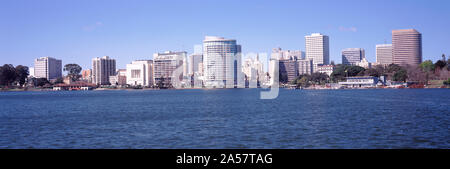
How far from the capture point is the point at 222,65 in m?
190

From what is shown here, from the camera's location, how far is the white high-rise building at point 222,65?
186 m

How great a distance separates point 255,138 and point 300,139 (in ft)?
6.47

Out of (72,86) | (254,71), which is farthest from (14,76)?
(254,71)

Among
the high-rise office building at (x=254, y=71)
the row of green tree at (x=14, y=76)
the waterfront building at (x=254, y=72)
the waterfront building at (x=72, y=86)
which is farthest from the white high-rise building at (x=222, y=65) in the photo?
the row of green tree at (x=14, y=76)

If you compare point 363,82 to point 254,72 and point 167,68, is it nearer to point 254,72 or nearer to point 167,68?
point 254,72

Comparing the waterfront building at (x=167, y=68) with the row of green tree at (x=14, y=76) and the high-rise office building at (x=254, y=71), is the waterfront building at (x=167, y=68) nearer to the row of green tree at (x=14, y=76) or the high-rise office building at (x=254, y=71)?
the high-rise office building at (x=254, y=71)

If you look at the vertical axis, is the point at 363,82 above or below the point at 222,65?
below

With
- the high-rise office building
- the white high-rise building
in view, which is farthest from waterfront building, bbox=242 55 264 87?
the white high-rise building

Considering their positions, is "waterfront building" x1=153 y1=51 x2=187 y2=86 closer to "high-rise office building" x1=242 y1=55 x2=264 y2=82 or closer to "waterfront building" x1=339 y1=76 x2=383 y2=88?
"high-rise office building" x1=242 y1=55 x2=264 y2=82

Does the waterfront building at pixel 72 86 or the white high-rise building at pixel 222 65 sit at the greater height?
the white high-rise building at pixel 222 65

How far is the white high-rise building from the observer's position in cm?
18625

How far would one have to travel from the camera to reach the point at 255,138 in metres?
19.2

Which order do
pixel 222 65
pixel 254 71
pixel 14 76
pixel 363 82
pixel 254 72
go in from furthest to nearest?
1. pixel 222 65
2. pixel 254 72
3. pixel 254 71
4. pixel 14 76
5. pixel 363 82
